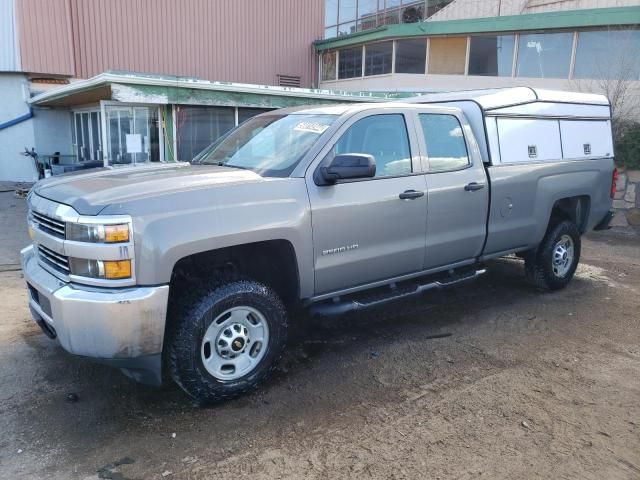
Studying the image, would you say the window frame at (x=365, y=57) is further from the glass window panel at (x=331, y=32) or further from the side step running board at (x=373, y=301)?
the side step running board at (x=373, y=301)

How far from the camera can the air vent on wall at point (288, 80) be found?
875 inches

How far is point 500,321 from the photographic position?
17.3ft

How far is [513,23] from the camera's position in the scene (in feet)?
53.7

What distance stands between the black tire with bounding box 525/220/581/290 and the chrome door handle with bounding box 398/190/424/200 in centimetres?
232

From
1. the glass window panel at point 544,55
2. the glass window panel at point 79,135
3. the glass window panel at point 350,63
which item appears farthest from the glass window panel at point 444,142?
the glass window panel at point 350,63

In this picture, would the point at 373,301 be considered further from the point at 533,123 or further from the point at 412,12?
the point at 412,12

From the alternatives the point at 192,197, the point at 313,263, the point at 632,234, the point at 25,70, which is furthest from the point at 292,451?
the point at 25,70

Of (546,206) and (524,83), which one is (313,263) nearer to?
(546,206)

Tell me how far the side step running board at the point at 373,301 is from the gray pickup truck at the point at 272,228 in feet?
0.06

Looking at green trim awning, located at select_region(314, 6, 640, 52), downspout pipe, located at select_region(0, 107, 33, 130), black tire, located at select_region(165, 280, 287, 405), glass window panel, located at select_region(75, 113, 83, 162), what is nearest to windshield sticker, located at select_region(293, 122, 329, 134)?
black tire, located at select_region(165, 280, 287, 405)

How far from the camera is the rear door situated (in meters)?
4.68

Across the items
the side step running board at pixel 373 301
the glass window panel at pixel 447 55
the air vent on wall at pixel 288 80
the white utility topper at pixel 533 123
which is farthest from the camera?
the air vent on wall at pixel 288 80

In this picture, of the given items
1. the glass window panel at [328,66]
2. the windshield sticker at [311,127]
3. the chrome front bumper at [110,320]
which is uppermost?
the glass window panel at [328,66]

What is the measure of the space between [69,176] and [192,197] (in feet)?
4.25
